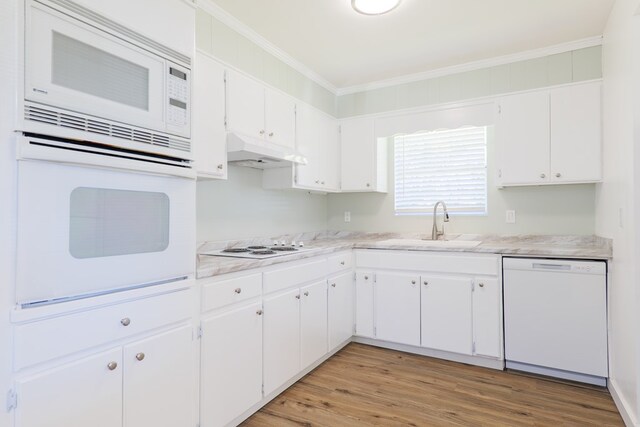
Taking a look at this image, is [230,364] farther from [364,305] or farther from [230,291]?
[364,305]

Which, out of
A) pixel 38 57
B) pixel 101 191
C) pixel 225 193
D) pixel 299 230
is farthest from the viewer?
pixel 299 230

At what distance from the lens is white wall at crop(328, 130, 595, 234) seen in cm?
305

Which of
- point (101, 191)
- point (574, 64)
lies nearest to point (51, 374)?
point (101, 191)

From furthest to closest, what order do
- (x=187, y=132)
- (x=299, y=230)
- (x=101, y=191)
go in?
(x=299, y=230) → (x=187, y=132) → (x=101, y=191)

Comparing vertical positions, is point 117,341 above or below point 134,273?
below

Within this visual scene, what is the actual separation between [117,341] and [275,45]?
2.40m

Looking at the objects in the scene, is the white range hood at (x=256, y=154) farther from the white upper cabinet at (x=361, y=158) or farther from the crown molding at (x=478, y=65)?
the crown molding at (x=478, y=65)

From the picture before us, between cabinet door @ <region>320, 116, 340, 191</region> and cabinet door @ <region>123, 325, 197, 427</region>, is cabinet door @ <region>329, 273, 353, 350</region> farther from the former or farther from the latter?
cabinet door @ <region>123, 325, 197, 427</region>

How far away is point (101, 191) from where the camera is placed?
1.30 metres

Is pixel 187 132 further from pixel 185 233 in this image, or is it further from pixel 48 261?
pixel 48 261

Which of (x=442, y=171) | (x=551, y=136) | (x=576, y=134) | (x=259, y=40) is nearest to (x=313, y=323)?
(x=442, y=171)

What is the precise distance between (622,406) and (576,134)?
1.86m

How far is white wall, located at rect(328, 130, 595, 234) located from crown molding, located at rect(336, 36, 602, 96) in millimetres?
620

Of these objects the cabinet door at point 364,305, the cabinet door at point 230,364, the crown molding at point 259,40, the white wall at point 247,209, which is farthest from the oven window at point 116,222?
Answer: the cabinet door at point 364,305
